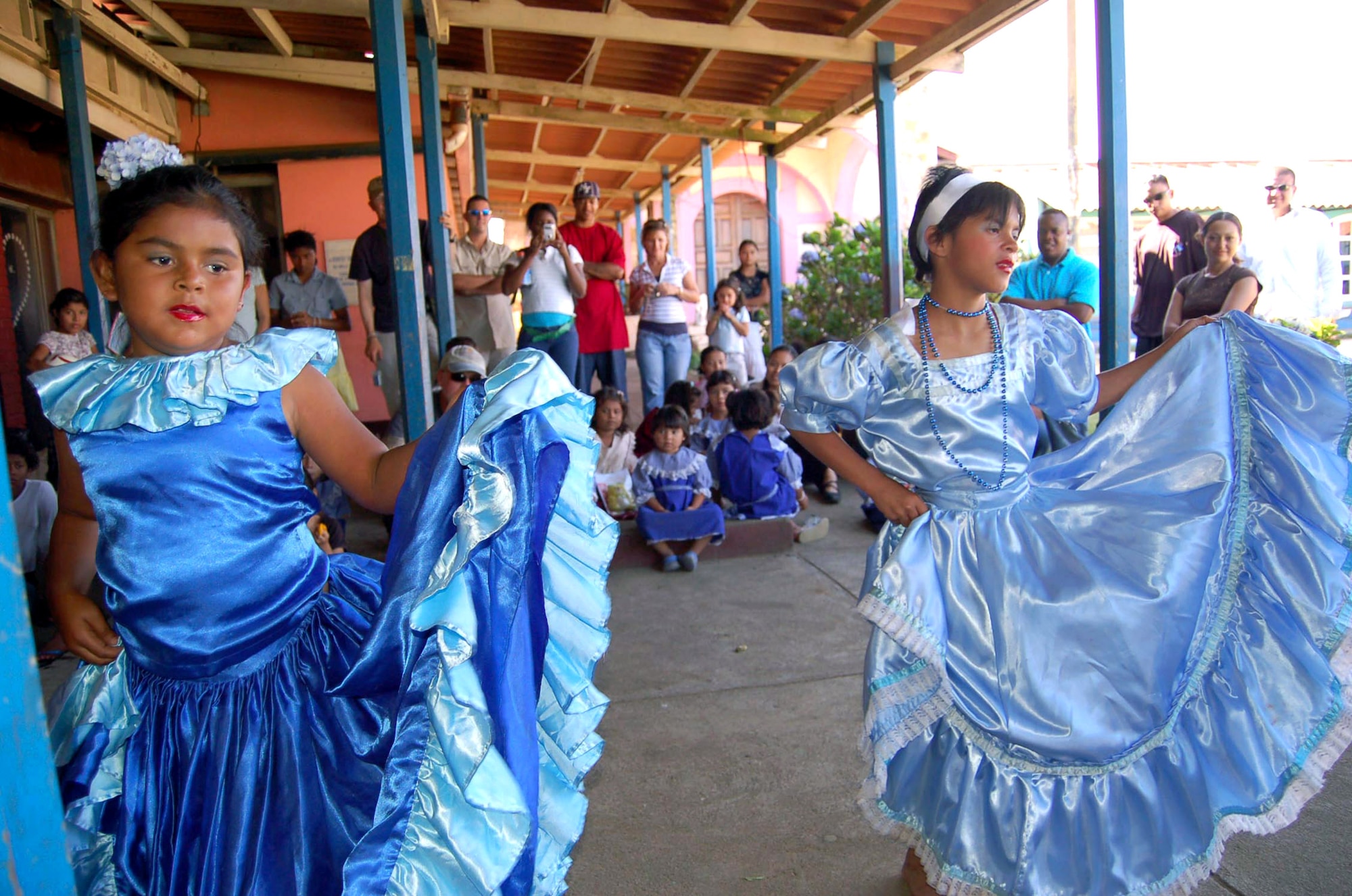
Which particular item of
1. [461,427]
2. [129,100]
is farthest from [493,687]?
[129,100]

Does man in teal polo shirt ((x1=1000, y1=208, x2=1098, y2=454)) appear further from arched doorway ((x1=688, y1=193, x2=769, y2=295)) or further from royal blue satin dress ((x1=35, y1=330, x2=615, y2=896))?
arched doorway ((x1=688, y1=193, x2=769, y2=295))

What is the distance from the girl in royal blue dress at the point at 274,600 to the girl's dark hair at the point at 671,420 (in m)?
4.06

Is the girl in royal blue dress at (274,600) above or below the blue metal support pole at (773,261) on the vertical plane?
below

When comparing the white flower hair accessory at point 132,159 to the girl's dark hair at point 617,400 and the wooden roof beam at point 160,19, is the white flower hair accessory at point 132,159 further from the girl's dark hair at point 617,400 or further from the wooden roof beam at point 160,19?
the wooden roof beam at point 160,19

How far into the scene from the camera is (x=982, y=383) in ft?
7.89

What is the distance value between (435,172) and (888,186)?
360 cm

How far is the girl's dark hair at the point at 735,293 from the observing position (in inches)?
353

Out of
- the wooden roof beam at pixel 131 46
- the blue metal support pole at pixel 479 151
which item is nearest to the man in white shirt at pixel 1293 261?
the blue metal support pole at pixel 479 151

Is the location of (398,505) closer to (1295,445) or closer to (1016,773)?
(1016,773)

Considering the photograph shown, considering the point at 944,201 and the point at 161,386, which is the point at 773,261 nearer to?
the point at 944,201

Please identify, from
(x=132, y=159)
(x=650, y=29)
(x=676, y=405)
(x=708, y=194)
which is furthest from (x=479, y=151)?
(x=132, y=159)

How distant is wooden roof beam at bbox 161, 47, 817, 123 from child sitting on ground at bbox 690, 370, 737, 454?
3.66 m

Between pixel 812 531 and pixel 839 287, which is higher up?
pixel 839 287

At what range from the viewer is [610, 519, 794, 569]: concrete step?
5.80 meters
